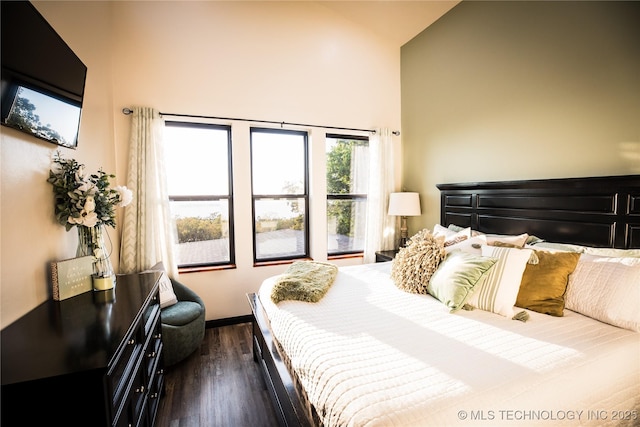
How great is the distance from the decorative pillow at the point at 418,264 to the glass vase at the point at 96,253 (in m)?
1.90

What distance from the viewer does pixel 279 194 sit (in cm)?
350

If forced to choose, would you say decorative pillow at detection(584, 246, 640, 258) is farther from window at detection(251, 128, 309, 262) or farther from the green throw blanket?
window at detection(251, 128, 309, 262)

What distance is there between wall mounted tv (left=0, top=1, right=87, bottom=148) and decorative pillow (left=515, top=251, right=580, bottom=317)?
2725mm

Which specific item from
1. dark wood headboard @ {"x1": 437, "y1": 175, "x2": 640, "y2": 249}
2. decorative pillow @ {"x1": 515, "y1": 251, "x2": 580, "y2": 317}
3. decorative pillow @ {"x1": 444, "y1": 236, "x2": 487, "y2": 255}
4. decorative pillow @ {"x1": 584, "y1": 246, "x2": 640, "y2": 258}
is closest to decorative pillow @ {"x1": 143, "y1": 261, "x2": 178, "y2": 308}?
decorative pillow @ {"x1": 444, "y1": 236, "x2": 487, "y2": 255}

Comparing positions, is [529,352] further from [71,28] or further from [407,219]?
[71,28]

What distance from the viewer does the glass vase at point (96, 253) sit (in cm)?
165

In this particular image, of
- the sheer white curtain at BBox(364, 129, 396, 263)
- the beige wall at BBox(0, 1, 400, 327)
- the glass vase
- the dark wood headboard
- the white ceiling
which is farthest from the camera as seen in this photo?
the sheer white curtain at BBox(364, 129, 396, 263)

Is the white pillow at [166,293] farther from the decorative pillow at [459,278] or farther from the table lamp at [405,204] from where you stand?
the table lamp at [405,204]

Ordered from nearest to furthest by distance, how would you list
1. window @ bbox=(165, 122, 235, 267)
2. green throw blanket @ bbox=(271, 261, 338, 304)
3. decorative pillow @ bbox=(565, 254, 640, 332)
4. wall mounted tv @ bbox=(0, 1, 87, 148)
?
wall mounted tv @ bbox=(0, 1, 87, 148), decorative pillow @ bbox=(565, 254, 640, 332), green throw blanket @ bbox=(271, 261, 338, 304), window @ bbox=(165, 122, 235, 267)

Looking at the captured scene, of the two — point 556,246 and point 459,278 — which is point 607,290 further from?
point 459,278

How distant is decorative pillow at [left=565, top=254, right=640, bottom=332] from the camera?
1.47 m

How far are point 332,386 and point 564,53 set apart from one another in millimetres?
2789

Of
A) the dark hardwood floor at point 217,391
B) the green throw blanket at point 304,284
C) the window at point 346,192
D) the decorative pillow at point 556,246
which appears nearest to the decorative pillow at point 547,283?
the decorative pillow at point 556,246

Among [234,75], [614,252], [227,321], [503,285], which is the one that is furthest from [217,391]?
[234,75]
